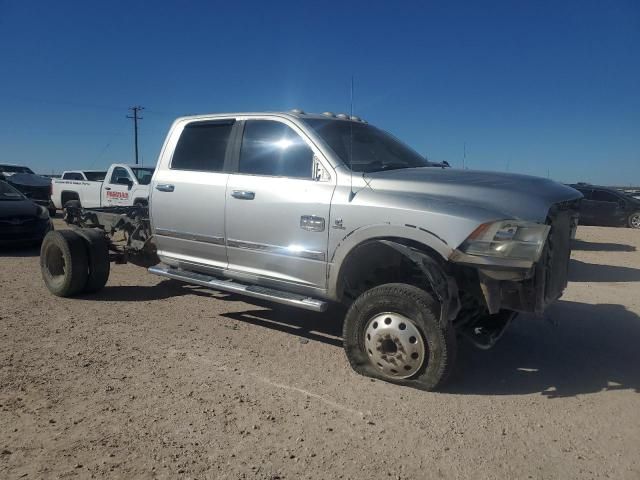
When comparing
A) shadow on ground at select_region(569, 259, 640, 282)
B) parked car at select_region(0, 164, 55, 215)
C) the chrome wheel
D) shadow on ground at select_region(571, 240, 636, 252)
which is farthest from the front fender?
parked car at select_region(0, 164, 55, 215)

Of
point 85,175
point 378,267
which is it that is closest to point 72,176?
point 85,175

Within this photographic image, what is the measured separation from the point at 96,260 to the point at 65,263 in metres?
0.35

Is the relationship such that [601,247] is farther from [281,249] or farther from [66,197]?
[66,197]

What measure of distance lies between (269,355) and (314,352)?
16.7 inches

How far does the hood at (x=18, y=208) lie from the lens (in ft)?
33.1

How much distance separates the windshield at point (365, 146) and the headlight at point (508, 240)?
4.38ft

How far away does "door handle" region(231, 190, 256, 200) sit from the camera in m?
4.84

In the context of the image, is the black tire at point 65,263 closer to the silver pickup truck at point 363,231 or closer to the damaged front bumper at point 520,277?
the silver pickup truck at point 363,231

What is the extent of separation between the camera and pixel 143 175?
1397cm

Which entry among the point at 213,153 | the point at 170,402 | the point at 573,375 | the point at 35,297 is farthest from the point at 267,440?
the point at 35,297

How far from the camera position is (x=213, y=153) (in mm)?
5430

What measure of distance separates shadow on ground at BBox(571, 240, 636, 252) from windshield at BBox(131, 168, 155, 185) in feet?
35.8

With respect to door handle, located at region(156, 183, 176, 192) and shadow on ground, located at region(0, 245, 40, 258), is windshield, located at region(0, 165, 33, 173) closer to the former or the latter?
shadow on ground, located at region(0, 245, 40, 258)

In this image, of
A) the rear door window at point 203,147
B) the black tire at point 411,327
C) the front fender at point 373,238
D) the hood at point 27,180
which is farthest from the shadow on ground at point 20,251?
the hood at point 27,180
